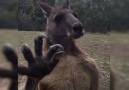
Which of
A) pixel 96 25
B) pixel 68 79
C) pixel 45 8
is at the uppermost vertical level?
pixel 45 8

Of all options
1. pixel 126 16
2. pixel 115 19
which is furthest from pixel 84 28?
pixel 126 16

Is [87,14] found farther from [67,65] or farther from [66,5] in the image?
[67,65]

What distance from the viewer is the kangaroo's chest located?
47.7 inches

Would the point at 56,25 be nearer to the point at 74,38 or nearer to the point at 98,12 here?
the point at 74,38

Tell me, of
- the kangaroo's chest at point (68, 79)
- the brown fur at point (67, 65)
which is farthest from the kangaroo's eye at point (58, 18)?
the kangaroo's chest at point (68, 79)

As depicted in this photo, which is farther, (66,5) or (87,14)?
(87,14)

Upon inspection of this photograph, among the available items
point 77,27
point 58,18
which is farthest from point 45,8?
point 77,27

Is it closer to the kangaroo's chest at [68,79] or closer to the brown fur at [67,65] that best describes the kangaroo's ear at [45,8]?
the brown fur at [67,65]

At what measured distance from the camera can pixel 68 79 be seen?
1.22 meters

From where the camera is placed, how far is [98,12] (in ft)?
4.23

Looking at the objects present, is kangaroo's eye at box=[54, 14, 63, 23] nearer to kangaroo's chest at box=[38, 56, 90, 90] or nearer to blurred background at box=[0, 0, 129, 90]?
blurred background at box=[0, 0, 129, 90]

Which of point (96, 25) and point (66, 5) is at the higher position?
point (66, 5)

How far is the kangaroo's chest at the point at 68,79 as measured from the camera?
1211mm

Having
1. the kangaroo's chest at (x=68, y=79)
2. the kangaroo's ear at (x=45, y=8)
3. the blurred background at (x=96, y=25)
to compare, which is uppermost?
the kangaroo's ear at (x=45, y=8)
